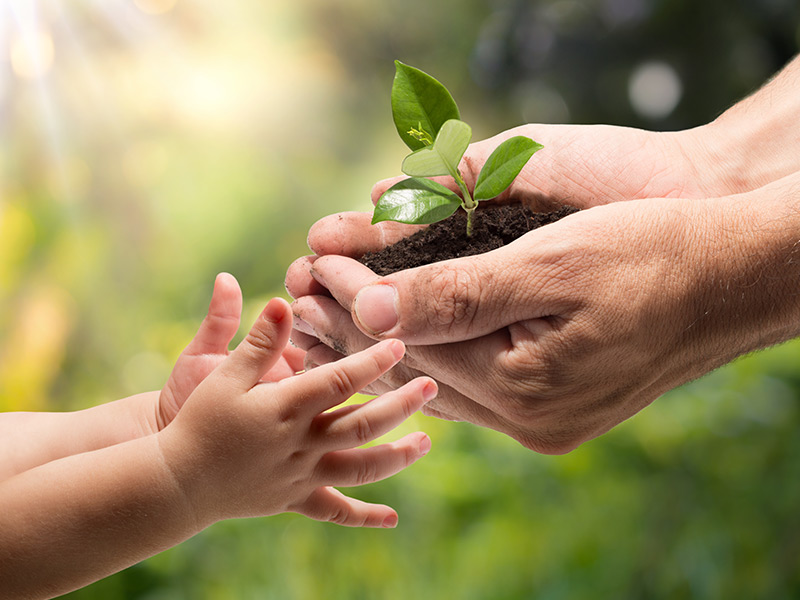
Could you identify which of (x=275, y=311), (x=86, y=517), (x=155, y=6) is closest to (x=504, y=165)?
(x=275, y=311)

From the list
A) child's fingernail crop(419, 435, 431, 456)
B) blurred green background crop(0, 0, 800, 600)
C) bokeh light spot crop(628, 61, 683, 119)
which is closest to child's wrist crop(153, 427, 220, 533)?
child's fingernail crop(419, 435, 431, 456)

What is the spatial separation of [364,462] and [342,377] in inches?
5.3

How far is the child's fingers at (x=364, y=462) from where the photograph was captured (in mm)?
662

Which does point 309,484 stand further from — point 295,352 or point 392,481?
point 392,481

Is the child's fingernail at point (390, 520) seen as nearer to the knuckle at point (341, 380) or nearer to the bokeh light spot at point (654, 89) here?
the knuckle at point (341, 380)

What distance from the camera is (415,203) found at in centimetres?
63

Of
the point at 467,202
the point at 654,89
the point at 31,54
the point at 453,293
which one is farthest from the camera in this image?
the point at 654,89

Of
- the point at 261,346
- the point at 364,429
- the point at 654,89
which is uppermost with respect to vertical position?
the point at 654,89

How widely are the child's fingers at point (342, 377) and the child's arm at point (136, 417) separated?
0.21 meters

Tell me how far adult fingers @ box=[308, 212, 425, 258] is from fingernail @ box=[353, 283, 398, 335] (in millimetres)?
165

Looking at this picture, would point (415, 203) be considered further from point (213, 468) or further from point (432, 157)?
point (213, 468)

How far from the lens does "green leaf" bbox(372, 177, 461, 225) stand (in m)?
0.62

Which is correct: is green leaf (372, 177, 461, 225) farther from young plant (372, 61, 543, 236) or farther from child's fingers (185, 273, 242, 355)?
child's fingers (185, 273, 242, 355)

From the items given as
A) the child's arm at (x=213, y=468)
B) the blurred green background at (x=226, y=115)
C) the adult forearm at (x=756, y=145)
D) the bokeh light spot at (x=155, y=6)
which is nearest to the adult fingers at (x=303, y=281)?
the child's arm at (x=213, y=468)
